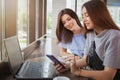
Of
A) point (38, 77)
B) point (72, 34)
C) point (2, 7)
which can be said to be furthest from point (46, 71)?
point (72, 34)

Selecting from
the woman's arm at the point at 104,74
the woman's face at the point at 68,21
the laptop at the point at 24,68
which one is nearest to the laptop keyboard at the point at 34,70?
the laptop at the point at 24,68

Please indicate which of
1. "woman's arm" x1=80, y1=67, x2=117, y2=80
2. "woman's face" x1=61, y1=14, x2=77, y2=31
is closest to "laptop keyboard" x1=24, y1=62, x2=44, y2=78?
"woman's arm" x1=80, y1=67, x2=117, y2=80

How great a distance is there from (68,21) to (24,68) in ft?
3.11

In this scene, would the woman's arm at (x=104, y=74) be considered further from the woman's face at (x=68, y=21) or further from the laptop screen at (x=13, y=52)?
the woman's face at (x=68, y=21)

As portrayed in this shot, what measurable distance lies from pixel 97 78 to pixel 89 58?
26cm

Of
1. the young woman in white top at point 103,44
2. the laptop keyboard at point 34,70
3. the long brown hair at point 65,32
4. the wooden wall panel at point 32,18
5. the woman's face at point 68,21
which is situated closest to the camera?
the young woman in white top at point 103,44

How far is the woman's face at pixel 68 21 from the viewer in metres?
2.37

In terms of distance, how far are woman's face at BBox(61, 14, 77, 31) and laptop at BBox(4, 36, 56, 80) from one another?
29.2 inches

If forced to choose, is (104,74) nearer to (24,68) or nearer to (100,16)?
(100,16)

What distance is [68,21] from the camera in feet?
7.81

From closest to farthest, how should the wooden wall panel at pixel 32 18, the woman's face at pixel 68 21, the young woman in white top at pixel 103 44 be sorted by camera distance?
the young woman in white top at pixel 103 44
the woman's face at pixel 68 21
the wooden wall panel at pixel 32 18

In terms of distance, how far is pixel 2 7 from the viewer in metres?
1.99

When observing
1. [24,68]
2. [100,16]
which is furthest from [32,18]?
[100,16]

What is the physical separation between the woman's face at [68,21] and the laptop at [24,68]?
0.74 metres
